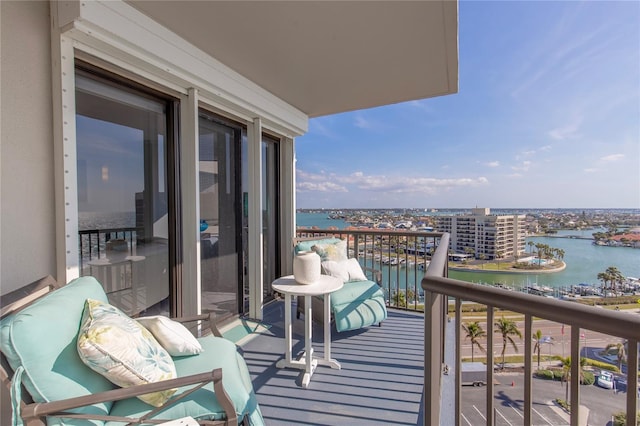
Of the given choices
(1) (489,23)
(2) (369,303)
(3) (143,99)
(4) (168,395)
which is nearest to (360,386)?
(2) (369,303)

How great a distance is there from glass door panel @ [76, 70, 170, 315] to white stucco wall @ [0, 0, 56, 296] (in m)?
0.24

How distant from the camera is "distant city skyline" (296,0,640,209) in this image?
5.79 m

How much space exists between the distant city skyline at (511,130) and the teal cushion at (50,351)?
344 centimetres

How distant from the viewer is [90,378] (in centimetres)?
113

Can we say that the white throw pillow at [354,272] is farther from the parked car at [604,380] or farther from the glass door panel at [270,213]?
the parked car at [604,380]

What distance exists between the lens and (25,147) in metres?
1.53

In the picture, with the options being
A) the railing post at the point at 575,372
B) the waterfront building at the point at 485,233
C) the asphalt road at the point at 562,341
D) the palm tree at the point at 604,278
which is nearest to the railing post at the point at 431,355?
the asphalt road at the point at 562,341

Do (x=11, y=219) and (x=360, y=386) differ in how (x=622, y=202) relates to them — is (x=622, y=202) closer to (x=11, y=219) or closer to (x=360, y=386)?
(x=360, y=386)

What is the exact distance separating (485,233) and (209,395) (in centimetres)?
444

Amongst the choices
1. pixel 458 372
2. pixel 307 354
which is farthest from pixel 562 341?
pixel 307 354

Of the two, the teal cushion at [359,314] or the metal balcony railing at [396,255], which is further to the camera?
the metal balcony railing at [396,255]

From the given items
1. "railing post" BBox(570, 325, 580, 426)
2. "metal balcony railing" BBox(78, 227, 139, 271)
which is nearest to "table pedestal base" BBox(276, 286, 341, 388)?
"metal balcony railing" BBox(78, 227, 139, 271)

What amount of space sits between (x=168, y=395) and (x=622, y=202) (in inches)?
366

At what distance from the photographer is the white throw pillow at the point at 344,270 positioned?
3199mm
